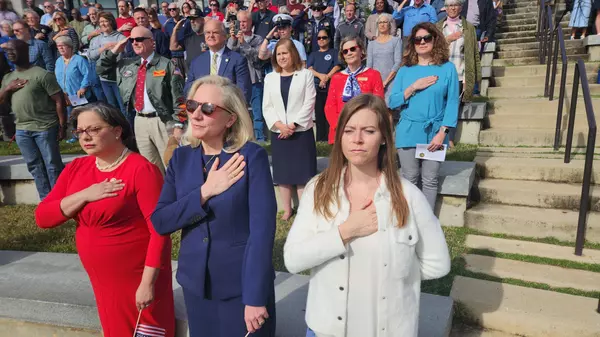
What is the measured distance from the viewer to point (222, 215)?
199 centimetres

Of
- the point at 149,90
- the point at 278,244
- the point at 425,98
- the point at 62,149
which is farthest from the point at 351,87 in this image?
the point at 62,149

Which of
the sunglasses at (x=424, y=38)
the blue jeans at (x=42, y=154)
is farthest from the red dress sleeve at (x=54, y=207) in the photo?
the blue jeans at (x=42, y=154)

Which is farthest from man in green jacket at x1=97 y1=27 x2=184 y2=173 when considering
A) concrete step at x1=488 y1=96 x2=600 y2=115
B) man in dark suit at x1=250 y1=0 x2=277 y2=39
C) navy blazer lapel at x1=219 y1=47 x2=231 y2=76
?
concrete step at x1=488 y1=96 x2=600 y2=115

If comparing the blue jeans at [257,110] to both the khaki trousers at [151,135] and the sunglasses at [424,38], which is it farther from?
the sunglasses at [424,38]

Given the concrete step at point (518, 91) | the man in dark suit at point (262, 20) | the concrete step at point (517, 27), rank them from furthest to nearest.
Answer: the concrete step at point (517, 27) → the man in dark suit at point (262, 20) → the concrete step at point (518, 91)

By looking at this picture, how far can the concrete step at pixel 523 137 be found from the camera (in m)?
5.66

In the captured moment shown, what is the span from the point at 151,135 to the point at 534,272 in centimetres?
414

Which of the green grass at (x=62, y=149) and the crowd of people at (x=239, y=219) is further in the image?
the green grass at (x=62, y=149)

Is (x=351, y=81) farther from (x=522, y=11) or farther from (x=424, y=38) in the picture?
(x=522, y=11)

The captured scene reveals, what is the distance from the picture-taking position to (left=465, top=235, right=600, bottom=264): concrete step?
12.4 ft

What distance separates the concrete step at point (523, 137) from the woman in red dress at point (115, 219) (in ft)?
17.7

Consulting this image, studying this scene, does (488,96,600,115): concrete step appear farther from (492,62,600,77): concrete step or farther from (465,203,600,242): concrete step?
(465,203,600,242): concrete step

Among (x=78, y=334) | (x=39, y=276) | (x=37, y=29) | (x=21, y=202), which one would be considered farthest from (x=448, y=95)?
(x=37, y=29)

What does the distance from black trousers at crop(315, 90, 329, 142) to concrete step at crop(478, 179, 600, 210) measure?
10.5 ft
